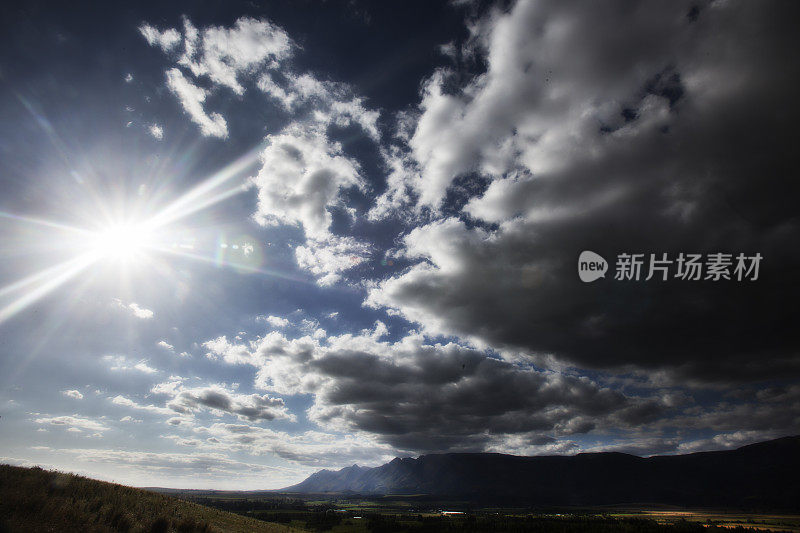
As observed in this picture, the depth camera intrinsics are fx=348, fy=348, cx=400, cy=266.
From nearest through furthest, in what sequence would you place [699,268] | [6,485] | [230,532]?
[6,485] < [230,532] < [699,268]

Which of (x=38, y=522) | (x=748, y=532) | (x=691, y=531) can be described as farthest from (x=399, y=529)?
(x=38, y=522)

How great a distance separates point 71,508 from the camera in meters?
23.3

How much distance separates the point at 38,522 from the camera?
2058 centimetres

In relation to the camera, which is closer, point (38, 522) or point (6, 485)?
point (38, 522)

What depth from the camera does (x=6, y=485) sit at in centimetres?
2469

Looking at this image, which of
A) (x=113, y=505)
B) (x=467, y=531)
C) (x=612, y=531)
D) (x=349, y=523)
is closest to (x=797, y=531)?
(x=612, y=531)

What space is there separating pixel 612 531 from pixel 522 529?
115 ft

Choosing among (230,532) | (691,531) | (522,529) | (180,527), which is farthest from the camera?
(522,529)

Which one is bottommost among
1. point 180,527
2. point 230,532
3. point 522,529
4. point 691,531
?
point 522,529

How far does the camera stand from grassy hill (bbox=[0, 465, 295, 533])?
20938 millimetres

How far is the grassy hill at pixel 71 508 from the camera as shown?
68.7ft

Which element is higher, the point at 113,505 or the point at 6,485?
the point at 6,485

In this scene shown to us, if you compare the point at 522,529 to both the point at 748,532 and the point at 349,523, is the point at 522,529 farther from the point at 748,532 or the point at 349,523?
the point at 748,532

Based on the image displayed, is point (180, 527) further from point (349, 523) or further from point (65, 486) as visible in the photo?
point (349, 523)
